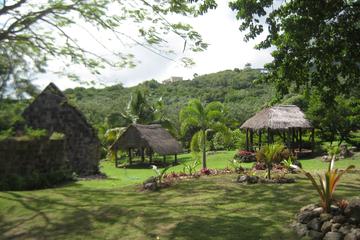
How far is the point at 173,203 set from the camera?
9750 mm

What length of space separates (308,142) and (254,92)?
32652mm

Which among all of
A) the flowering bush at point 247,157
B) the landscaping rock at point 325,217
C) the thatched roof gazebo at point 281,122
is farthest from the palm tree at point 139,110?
the landscaping rock at point 325,217

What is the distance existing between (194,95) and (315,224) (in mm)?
58266

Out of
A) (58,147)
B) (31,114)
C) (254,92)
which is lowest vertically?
(58,147)

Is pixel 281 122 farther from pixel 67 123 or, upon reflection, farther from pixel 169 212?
pixel 169 212

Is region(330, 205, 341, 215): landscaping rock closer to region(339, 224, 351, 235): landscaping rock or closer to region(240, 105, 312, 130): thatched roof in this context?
region(339, 224, 351, 235): landscaping rock

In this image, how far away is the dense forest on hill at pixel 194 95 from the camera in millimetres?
49531

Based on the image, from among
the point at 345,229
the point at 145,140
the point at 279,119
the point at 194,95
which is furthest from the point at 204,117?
the point at 194,95

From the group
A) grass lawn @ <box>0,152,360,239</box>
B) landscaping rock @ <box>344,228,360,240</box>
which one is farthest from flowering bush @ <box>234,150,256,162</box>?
landscaping rock @ <box>344,228,360,240</box>

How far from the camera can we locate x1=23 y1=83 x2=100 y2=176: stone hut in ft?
64.7


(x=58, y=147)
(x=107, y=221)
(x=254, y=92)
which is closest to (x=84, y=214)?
(x=107, y=221)

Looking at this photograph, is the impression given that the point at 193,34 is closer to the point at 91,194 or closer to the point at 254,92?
the point at 91,194

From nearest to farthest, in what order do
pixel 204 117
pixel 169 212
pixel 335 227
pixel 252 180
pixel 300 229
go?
pixel 335 227
pixel 300 229
pixel 169 212
pixel 252 180
pixel 204 117

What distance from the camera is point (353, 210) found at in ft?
22.3
